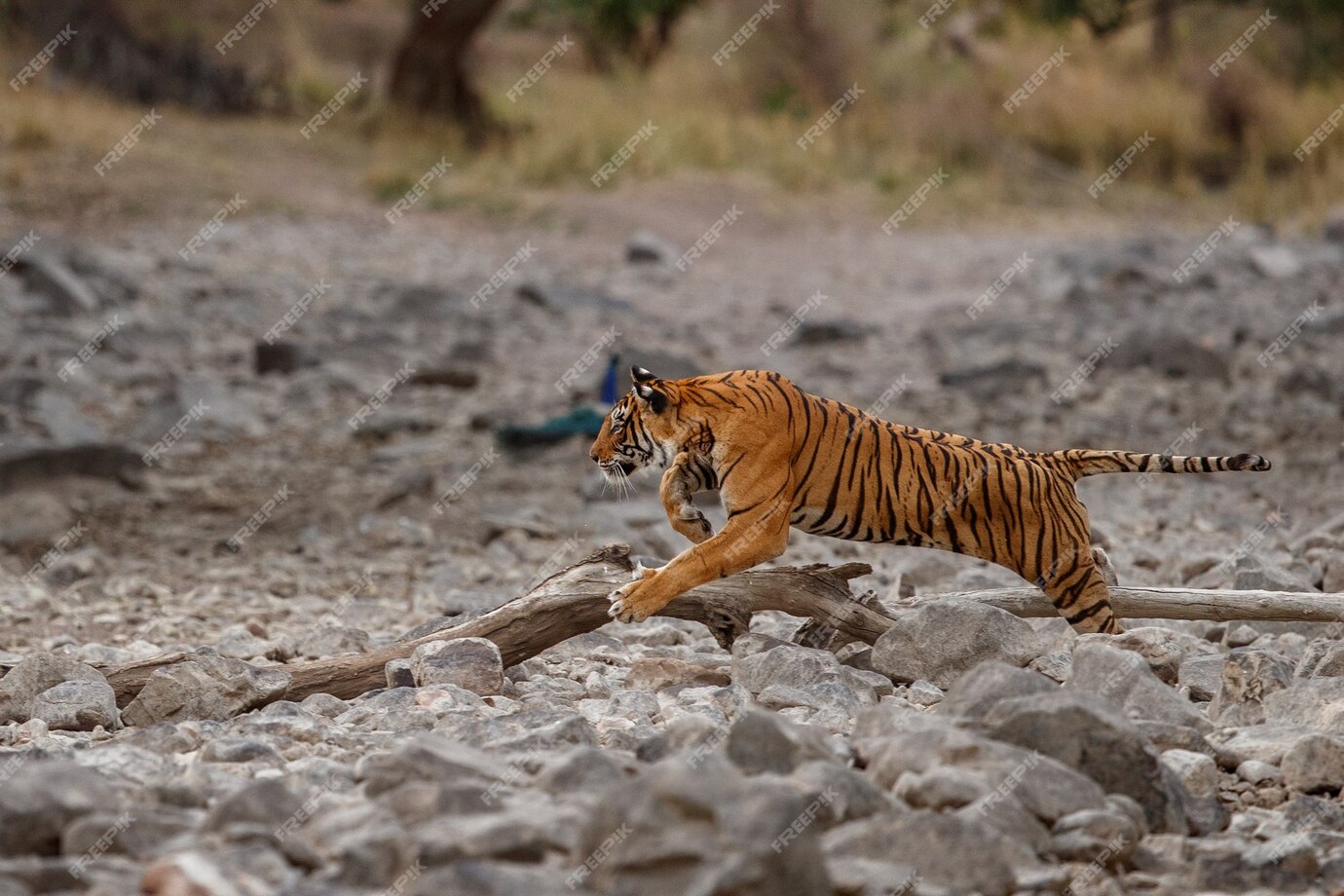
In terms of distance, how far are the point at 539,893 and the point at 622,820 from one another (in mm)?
214

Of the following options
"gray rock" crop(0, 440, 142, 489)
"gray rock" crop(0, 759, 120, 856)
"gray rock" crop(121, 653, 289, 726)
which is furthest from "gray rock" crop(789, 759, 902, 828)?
"gray rock" crop(0, 440, 142, 489)

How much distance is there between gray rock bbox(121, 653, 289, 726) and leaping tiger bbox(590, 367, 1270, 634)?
1067mm

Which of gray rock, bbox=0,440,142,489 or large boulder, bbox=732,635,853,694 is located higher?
large boulder, bbox=732,635,853,694

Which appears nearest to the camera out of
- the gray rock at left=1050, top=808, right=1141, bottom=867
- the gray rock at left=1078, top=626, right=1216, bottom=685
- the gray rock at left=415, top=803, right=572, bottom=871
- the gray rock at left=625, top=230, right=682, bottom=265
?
the gray rock at left=415, top=803, right=572, bottom=871

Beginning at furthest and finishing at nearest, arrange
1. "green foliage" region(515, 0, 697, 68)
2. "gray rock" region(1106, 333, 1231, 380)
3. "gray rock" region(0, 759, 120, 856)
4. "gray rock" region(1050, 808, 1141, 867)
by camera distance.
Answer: "green foliage" region(515, 0, 697, 68)
"gray rock" region(1106, 333, 1231, 380)
"gray rock" region(1050, 808, 1141, 867)
"gray rock" region(0, 759, 120, 856)

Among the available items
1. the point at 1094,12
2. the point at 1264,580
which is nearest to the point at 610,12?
the point at 1094,12

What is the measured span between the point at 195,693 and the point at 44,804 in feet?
4.62

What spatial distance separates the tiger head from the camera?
4594 millimetres

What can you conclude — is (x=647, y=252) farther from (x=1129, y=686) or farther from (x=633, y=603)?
(x=1129, y=686)

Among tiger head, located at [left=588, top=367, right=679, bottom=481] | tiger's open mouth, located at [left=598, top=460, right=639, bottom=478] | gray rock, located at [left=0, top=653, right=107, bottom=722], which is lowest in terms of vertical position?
gray rock, located at [left=0, top=653, right=107, bottom=722]

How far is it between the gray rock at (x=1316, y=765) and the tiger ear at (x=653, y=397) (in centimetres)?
191

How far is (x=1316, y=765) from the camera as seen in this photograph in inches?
147

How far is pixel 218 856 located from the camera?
2816 mm

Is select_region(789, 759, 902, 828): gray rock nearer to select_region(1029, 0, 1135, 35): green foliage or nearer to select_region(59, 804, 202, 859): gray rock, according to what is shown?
select_region(59, 804, 202, 859): gray rock
